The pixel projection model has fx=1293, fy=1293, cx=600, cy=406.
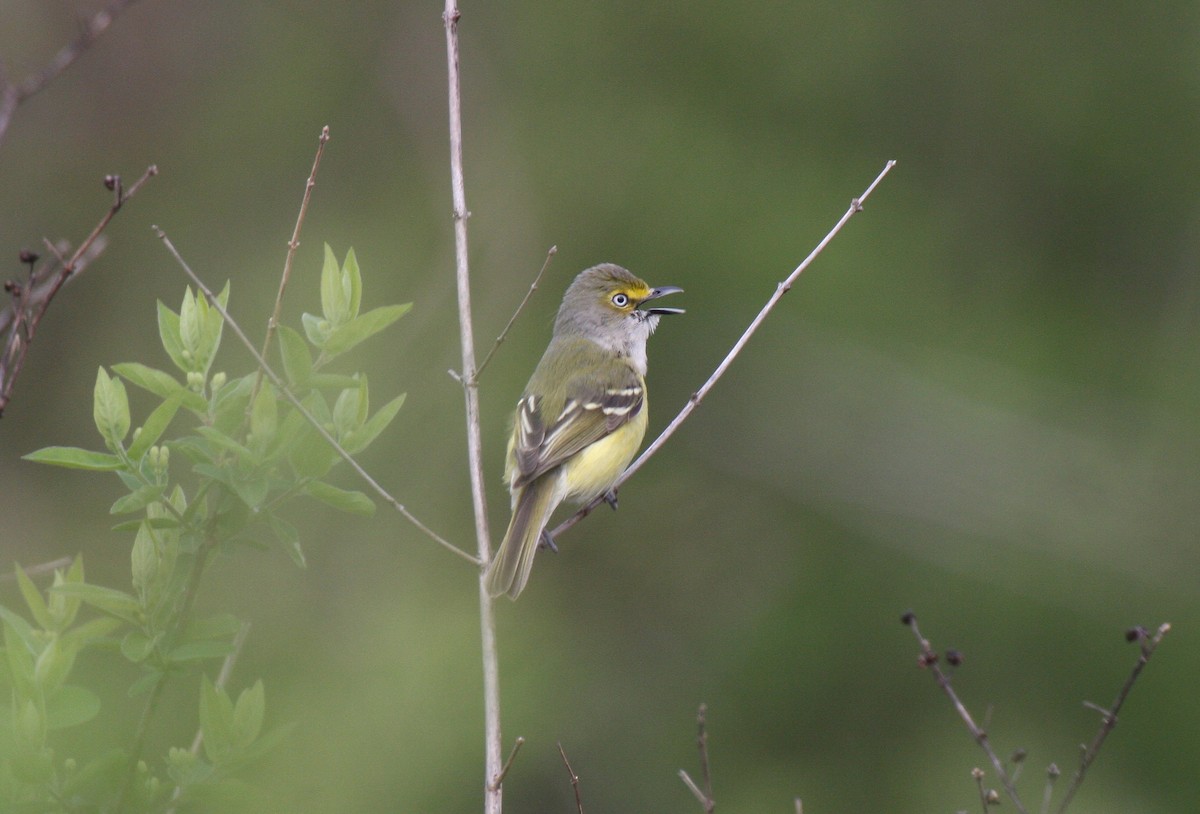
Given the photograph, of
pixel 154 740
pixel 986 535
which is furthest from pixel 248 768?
pixel 986 535

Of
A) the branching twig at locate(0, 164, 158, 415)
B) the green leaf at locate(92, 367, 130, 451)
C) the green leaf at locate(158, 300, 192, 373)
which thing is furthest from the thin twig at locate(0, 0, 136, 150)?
the green leaf at locate(92, 367, 130, 451)

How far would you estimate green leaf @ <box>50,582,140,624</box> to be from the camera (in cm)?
267

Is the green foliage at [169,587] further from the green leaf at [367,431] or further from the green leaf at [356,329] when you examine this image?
the green leaf at [367,431]

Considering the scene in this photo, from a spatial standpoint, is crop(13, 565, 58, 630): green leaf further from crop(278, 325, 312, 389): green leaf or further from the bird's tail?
the bird's tail

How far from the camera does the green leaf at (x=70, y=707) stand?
2557mm

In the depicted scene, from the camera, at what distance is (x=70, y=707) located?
2580mm

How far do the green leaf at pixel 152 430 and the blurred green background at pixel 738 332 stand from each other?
17.5 feet

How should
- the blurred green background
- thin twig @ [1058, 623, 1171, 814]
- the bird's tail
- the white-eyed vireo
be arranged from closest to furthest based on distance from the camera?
thin twig @ [1058, 623, 1171, 814]
the bird's tail
the white-eyed vireo
the blurred green background

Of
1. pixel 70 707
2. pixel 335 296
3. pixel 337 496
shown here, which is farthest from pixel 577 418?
pixel 70 707

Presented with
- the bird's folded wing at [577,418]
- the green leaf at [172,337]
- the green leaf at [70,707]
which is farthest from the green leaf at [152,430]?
the bird's folded wing at [577,418]

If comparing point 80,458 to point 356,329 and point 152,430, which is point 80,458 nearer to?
point 152,430

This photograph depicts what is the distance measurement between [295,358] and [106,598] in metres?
0.70

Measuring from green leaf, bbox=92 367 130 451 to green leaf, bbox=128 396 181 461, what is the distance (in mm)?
122

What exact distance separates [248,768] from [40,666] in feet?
1.86
